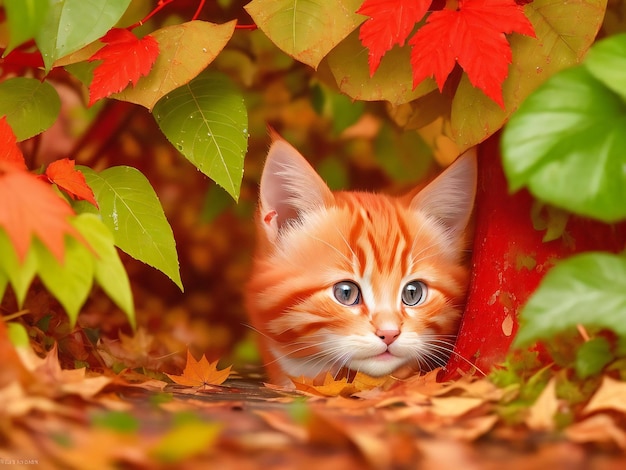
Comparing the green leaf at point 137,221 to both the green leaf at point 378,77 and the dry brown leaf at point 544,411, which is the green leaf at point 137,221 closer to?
the green leaf at point 378,77

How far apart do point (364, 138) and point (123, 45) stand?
5.59 feet

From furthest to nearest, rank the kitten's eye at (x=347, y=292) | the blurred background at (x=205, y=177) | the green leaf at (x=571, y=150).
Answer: the blurred background at (x=205, y=177) → the kitten's eye at (x=347, y=292) → the green leaf at (x=571, y=150)

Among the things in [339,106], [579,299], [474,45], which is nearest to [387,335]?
[579,299]

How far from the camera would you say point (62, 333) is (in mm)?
1770

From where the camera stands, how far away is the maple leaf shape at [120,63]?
1554 mm

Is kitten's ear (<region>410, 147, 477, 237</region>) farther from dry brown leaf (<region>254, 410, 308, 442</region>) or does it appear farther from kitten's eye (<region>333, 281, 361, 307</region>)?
dry brown leaf (<region>254, 410, 308, 442</region>)

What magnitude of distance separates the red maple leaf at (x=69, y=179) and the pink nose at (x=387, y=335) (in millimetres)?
720

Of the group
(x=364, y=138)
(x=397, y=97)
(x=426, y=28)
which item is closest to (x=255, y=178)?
(x=364, y=138)

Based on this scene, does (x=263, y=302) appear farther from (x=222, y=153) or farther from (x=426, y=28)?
(x=426, y=28)

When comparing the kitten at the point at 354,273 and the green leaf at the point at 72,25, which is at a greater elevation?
the green leaf at the point at 72,25

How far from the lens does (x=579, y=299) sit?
3.93ft

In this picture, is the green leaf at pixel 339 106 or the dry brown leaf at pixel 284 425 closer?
the dry brown leaf at pixel 284 425

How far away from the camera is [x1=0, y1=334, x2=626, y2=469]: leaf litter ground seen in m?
1.01

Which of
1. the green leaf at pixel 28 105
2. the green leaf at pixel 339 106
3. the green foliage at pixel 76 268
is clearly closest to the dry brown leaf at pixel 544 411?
the green foliage at pixel 76 268
